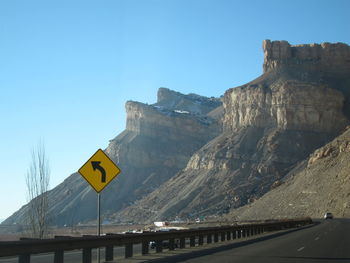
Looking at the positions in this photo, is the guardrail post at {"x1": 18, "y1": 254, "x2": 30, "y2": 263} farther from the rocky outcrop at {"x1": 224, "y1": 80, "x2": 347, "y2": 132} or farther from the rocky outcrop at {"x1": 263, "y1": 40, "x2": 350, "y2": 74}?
the rocky outcrop at {"x1": 263, "y1": 40, "x2": 350, "y2": 74}

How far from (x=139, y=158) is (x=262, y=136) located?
1781 inches

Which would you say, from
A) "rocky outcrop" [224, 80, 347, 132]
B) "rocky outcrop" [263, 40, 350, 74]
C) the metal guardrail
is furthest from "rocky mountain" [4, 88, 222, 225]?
the metal guardrail

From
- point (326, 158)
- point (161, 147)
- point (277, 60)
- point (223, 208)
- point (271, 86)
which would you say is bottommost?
point (223, 208)

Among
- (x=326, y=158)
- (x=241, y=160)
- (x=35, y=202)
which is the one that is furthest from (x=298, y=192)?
(x=35, y=202)

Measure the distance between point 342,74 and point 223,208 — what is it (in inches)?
2400

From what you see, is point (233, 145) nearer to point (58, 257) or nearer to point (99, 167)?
point (99, 167)

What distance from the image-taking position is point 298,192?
89312 mm

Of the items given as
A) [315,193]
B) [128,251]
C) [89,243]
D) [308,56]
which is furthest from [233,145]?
[89,243]

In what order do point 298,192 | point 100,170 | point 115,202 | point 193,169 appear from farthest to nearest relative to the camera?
point 115,202
point 193,169
point 298,192
point 100,170

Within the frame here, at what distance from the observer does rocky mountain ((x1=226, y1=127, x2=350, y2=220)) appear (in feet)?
269

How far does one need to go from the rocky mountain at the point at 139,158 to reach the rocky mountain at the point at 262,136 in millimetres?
11051

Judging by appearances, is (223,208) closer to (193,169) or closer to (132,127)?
(193,169)

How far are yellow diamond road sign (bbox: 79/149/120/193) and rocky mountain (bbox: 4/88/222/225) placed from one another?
117 meters

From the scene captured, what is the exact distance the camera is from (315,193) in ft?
281
